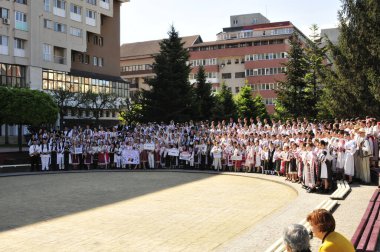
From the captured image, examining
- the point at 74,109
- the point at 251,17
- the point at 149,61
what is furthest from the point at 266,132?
the point at 251,17

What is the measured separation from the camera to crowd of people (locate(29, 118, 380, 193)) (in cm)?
1806

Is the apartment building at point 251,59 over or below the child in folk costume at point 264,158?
over

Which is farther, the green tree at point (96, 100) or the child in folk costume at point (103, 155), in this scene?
the green tree at point (96, 100)

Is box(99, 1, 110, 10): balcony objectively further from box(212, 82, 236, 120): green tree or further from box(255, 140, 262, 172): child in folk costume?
box(255, 140, 262, 172): child in folk costume

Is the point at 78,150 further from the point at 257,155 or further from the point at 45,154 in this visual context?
the point at 257,155

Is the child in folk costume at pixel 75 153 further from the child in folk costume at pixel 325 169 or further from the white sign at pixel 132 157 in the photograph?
the child in folk costume at pixel 325 169

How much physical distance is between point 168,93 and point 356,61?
1777 centimetres

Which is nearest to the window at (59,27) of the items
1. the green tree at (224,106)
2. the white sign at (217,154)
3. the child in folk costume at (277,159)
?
the green tree at (224,106)

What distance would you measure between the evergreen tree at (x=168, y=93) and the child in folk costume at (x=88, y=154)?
13317 millimetres

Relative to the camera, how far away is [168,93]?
4134 centimetres

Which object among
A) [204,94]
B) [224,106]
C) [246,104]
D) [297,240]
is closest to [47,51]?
[204,94]

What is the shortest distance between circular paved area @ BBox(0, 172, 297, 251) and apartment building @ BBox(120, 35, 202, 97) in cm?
7689

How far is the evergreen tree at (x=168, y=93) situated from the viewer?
4131cm

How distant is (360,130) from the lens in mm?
18109
